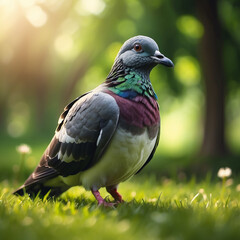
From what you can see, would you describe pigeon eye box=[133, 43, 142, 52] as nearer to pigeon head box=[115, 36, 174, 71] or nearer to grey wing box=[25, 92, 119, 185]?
pigeon head box=[115, 36, 174, 71]

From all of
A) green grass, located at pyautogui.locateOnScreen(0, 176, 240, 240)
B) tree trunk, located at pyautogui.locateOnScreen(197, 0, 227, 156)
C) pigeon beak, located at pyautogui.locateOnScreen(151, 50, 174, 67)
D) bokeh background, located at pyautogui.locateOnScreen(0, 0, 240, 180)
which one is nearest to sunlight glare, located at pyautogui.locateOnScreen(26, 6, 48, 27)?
bokeh background, located at pyautogui.locateOnScreen(0, 0, 240, 180)

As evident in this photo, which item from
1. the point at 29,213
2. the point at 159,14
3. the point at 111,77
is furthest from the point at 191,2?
the point at 29,213

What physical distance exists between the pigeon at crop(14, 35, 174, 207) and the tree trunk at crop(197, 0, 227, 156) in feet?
19.8

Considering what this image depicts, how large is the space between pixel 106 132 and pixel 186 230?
3.73 feet

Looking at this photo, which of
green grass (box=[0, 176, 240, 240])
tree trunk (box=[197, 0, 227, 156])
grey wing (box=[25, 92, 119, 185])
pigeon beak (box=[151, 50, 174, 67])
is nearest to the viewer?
green grass (box=[0, 176, 240, 240])

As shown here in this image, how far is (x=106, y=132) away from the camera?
10.1 ft

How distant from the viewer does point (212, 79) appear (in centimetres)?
929

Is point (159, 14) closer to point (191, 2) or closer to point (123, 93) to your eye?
point (191, 2)

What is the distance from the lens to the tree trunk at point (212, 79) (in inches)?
350

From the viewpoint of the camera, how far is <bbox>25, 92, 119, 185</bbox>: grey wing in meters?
3.11

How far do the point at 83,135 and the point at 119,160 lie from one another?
1.22ft

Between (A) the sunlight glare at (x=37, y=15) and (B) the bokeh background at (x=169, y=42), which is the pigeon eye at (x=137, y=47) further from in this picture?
(A) the sunlight glare at (x=37, y=15)

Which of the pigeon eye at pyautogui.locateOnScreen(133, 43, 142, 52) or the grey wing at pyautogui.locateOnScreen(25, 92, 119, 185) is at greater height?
the pigeon eye at pyautogui.locateOnScreen(133, 43, 142, 52)

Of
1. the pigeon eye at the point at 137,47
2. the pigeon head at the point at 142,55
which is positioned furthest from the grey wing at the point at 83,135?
the pigeon eye at the point at 137,47
